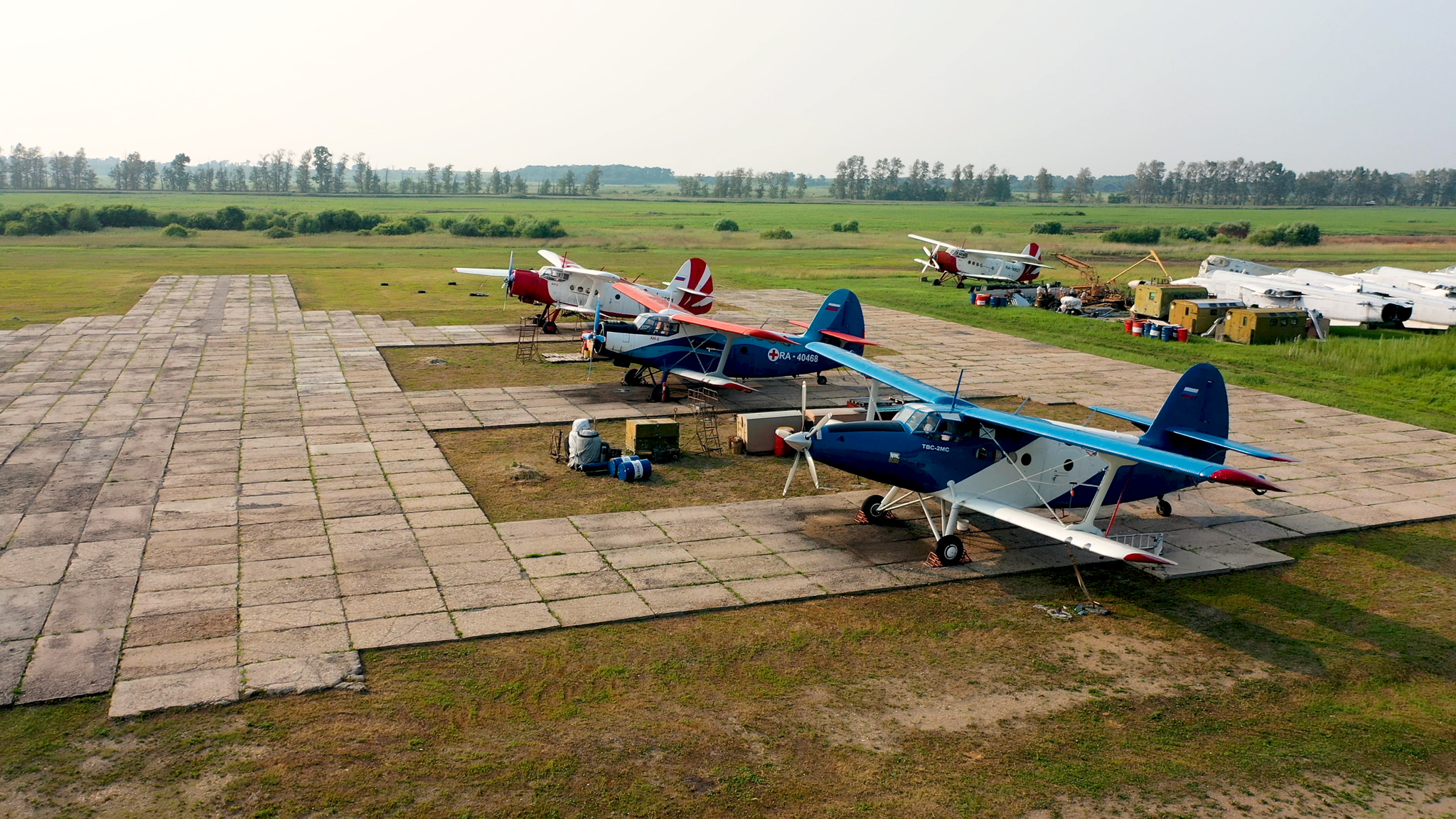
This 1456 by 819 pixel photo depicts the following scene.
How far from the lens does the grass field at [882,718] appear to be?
35.2 ft

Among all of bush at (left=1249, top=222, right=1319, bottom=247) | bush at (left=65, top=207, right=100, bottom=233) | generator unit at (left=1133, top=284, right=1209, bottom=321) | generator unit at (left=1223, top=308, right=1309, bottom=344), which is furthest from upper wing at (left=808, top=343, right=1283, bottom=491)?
bush at (left=1249, top=222, right=1319, bottom=247)

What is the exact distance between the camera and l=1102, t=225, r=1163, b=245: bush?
4343 inches

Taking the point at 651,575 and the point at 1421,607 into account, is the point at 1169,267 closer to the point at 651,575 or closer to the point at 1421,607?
the point at 1421,607

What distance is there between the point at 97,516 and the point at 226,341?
22592 mm

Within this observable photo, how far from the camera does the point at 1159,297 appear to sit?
155 feet

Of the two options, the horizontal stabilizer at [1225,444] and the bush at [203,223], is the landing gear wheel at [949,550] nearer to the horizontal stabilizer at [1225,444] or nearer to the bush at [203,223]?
the horizontal stabilizer at [1225,444]

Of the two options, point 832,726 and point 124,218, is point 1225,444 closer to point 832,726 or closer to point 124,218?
point 832,726

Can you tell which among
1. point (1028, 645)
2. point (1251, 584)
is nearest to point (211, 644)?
point (1028, 645)

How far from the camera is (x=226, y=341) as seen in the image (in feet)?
129

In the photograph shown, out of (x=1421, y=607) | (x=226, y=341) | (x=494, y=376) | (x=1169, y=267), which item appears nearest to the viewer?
(x=1421, y=607)

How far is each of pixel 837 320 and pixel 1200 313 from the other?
76.1ft

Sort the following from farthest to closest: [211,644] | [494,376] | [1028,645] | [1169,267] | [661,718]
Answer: [1169,267], [494,376], [1028,645], [211,644], [661,718]

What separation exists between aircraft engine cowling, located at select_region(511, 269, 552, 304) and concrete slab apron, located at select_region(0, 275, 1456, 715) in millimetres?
9807

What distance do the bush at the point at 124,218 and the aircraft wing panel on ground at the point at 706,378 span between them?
3743 inches
